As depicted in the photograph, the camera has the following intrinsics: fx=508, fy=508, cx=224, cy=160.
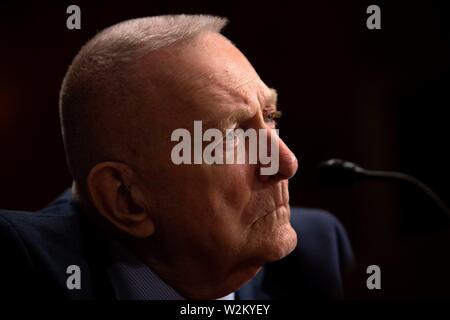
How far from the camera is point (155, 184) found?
0.82 meters

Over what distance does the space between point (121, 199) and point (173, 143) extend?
0.45ft

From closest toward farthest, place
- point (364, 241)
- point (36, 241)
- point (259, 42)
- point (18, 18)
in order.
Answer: point (36, 241) < point (18, 18) < point (259, 42) < point (364, 241)

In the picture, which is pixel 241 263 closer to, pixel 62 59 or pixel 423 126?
pixel 62 59

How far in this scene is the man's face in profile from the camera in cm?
79

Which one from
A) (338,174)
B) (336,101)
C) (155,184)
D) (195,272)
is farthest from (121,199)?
(336,101)

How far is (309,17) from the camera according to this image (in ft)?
3.92

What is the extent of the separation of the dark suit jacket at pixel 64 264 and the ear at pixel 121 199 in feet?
0.25

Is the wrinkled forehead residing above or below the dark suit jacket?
above

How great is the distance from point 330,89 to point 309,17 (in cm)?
18

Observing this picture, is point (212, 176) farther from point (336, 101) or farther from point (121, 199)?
point (336, 101)

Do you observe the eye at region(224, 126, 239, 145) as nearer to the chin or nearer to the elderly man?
the elderly man

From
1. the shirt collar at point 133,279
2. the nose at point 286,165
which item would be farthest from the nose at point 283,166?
the shirt collar at point 133,279

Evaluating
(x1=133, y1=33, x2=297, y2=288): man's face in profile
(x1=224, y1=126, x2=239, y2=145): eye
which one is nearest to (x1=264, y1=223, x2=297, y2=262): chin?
(x1=133, y1=33, x2=297, y2=288): man's face in profile

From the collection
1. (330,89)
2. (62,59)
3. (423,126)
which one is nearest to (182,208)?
(62,59)
